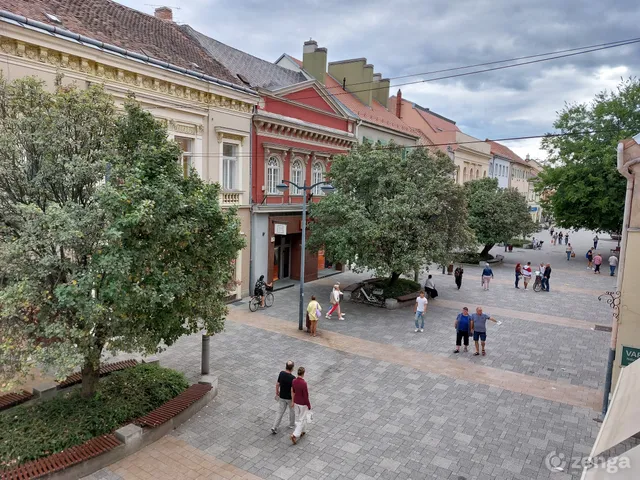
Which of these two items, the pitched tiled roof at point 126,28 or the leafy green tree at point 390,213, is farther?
the leafy green tree at point 390,213

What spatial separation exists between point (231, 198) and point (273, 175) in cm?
327

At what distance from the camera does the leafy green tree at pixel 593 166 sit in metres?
30.5

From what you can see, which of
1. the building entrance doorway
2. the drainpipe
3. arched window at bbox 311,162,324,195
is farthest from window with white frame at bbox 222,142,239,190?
the drainpipe

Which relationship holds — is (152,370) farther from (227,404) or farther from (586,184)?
(586,184)

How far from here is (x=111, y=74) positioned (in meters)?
14.2

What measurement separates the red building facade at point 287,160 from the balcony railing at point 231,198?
33.8 inches

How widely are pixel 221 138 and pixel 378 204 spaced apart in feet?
22.9

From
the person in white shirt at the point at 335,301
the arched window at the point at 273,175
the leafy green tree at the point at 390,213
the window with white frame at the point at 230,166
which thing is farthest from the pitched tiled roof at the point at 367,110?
the person in white shirt at the point at 335,301

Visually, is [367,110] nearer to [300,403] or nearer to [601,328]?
[601,328]

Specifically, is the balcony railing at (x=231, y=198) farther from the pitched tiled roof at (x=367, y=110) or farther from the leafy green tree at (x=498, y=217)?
the leafy green tree at (x=498, y=217)

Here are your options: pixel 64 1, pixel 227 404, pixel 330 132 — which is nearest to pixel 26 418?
pixel 227 404

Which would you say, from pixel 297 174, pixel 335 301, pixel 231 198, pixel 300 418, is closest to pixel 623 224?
pixel 300 418

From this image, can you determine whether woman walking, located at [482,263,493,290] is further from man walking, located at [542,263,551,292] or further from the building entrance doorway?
the building entrance doorway

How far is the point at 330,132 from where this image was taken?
24266mm
